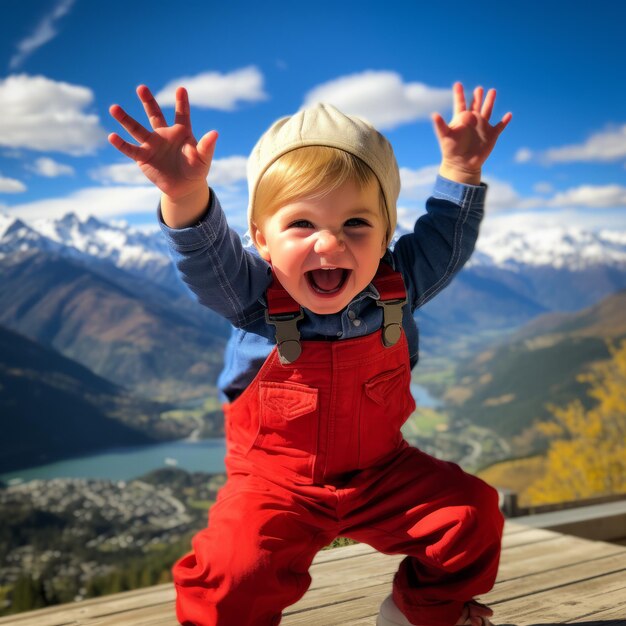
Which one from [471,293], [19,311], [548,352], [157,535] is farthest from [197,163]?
[471,293]

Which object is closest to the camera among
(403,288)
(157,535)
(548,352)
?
(403,288)

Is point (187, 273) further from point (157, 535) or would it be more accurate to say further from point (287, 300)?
point (157, 535)

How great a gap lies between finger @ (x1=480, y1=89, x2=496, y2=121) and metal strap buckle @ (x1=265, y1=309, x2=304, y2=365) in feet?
1.66

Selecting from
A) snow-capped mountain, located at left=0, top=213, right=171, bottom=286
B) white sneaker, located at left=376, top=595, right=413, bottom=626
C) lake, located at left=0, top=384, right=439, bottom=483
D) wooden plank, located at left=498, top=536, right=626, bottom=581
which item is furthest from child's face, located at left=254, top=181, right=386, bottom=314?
snow-capped mountain, located at left=0, top=213, right=171, bottom=286

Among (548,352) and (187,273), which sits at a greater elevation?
(548,352)

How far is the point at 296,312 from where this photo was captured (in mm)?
1215

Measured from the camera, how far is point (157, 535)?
19625 millimetres

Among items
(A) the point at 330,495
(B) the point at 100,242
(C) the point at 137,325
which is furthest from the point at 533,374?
(A) the point at 330,495

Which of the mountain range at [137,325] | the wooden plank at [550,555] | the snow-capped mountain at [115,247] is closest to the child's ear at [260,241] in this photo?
the wooden plank at [550,555]

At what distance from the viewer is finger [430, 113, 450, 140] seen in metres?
1.28

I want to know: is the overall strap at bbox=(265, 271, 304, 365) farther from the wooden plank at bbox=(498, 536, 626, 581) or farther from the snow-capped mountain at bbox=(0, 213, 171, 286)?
the snow-capped mountain at bbox=(0, 213, 171, 286)

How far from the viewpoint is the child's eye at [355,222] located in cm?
117

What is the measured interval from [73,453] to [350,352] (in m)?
20.6

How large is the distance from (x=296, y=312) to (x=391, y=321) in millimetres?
168
